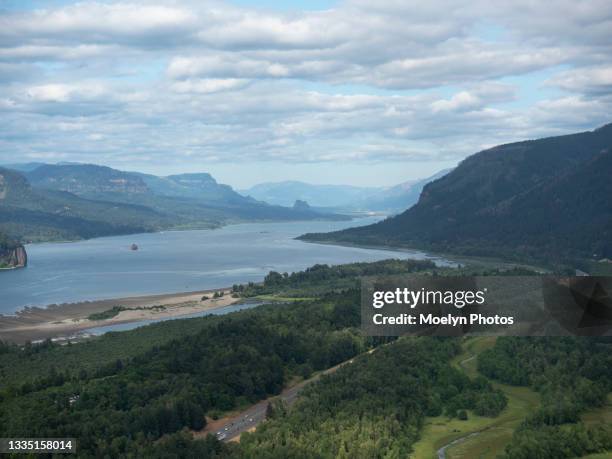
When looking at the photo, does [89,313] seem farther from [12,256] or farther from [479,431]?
[12,256]

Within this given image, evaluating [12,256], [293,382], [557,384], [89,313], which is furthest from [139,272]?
[557,384]

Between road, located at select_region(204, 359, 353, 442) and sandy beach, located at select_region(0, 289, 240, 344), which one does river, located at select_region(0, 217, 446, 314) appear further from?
road, located at select_region(204, 359, 353, 442)

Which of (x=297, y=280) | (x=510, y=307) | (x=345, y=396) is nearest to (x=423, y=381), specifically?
(x=345, y=396)

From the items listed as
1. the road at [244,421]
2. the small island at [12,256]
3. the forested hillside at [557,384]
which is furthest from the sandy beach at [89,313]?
the small island at [12,256]

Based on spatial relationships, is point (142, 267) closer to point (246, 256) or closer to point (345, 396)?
point (246, 256)

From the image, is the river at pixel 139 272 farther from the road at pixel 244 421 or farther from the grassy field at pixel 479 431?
the grassy field at pixel 479 431

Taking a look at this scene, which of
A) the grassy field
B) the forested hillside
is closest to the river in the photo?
the forested hillside
